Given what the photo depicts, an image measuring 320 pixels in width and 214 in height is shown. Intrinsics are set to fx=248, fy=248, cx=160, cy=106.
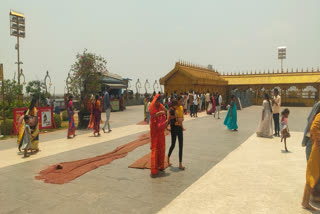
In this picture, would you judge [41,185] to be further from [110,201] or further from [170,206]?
[170,206]

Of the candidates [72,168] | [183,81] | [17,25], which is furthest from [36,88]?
[72,168]

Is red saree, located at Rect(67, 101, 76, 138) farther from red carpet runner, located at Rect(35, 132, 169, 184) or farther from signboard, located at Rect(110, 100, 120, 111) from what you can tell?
signboard, located at Rect(110, 100, 120, 111)

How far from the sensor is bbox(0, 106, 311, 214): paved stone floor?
3.87m

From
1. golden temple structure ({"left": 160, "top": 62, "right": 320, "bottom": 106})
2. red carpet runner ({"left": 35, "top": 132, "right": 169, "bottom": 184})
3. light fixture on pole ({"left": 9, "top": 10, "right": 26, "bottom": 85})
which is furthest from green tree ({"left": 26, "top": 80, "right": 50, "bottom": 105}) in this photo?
red carpet runner ({"left": 35, "top": 132, "right": 169, "bottom": 184})

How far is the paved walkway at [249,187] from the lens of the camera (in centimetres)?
377

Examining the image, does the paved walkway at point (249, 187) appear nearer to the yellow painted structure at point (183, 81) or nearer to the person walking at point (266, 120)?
the person walking at point (266, 120)

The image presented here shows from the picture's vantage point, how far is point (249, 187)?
4.59 meters

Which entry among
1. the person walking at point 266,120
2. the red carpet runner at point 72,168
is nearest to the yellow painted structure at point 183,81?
the person walking at point 266,120

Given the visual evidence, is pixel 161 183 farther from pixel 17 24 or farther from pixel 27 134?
pixel 17 24

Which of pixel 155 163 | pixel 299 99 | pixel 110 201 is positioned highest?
pixel 299 99

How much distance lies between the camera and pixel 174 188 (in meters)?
4.62

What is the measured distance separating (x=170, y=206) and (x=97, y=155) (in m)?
3.87

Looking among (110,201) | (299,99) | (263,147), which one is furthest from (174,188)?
(299,99)

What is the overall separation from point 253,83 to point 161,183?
2979 centimetres
